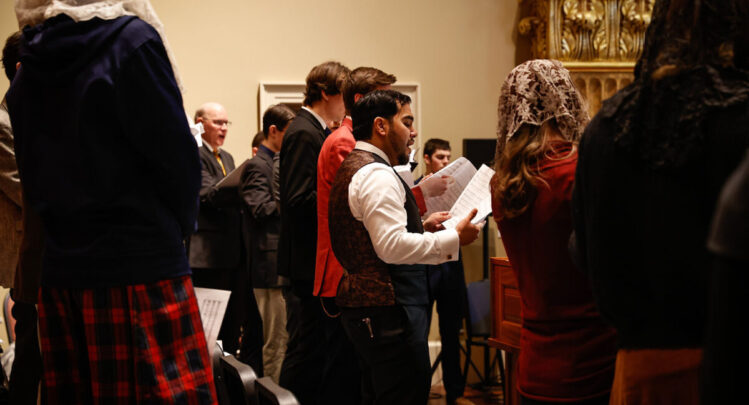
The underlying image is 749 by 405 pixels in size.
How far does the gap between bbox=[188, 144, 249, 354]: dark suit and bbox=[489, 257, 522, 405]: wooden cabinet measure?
195cm

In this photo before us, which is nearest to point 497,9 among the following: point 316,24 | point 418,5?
point 418,5

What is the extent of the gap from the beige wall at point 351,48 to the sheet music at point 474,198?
310cm

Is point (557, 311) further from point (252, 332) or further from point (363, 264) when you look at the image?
point (252, 332)

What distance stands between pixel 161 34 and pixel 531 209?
99 centimetres

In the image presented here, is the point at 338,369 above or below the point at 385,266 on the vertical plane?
below

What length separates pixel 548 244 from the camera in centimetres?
172

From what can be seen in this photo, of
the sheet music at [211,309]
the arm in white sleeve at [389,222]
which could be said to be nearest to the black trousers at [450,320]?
the arm in white sleeve at [389,222]

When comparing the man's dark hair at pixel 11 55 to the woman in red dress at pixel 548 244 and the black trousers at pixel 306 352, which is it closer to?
the black trousers at pixel 306 352

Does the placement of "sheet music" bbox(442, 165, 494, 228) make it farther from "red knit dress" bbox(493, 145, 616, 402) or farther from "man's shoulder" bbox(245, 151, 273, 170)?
"man's shoulder" bbox(245, 151, 273, 170)

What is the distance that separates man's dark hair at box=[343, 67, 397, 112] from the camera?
2945 millimetres

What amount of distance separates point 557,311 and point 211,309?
2.80ft

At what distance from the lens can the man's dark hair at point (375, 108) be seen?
2.48 metres

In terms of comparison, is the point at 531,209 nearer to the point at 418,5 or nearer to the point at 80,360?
the point at 80,360

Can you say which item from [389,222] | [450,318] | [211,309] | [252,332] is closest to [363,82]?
[389,222]
